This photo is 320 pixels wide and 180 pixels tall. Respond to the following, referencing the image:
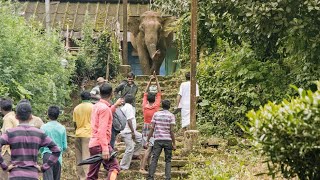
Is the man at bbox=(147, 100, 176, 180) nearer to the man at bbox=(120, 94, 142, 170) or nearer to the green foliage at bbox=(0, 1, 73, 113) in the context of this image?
the man at bbox=(120, 94, 142, 170)

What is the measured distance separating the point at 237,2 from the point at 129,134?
9.77 feet

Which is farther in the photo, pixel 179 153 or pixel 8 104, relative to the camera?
pixel 179 153

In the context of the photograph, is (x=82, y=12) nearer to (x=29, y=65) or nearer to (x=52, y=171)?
(x=29, y=65)

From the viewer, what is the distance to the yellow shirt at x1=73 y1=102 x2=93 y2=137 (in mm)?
13016

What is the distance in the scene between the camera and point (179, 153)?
15.3 metres

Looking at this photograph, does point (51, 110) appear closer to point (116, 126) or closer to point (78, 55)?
point (116, 126)

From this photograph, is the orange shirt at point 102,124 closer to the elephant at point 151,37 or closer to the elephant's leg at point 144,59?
the elephant at point 151,37

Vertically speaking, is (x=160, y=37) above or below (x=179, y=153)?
above

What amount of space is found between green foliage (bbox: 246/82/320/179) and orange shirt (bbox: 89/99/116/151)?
3.28 meters

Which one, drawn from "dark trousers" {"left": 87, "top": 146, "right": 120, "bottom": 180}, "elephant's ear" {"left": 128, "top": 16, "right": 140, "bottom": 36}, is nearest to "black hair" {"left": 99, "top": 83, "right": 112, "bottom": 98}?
"dark trousers" {"left": 87, "top": 146, "right": 120, "bottom": 180}

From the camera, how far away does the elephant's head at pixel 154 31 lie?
78.1ft

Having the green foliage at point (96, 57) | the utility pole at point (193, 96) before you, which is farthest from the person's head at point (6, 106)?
the green foliage at point (96, 57)

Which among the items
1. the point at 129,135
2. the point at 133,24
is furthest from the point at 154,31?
the point at 129,135

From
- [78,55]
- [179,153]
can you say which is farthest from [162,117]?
[78,55]
